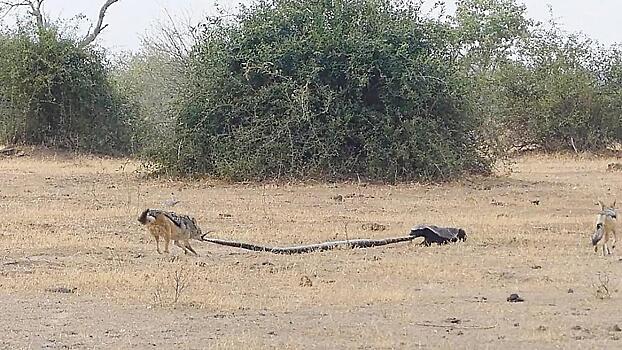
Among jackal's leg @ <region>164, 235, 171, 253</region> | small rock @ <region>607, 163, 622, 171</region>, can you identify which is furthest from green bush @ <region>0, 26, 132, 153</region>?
jackal's leg @ <region>164, 235, 171, 253</region>

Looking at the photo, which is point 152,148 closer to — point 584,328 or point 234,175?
point 234,175

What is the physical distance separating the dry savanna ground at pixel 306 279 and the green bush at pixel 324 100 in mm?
3539

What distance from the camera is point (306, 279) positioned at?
981 centimetres

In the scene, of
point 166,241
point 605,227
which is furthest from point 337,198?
point 605,227

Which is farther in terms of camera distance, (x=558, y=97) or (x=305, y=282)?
(x=558, y=97)

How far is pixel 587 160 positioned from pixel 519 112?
3.92m

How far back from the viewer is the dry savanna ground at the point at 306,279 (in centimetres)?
734

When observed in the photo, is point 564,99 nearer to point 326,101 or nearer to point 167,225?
point 326,101

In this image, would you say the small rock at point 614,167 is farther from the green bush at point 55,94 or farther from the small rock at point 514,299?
the small rock at point 514,299

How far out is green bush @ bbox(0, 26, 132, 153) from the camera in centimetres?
3009

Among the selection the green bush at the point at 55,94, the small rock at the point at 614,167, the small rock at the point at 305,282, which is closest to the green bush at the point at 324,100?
the small rock at the point at 614,167

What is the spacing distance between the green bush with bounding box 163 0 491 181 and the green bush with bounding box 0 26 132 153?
308 inches

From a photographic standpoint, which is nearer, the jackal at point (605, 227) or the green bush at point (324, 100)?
Result: the jackal at point (605, 227)

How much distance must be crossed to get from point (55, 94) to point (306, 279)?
2224 cm
